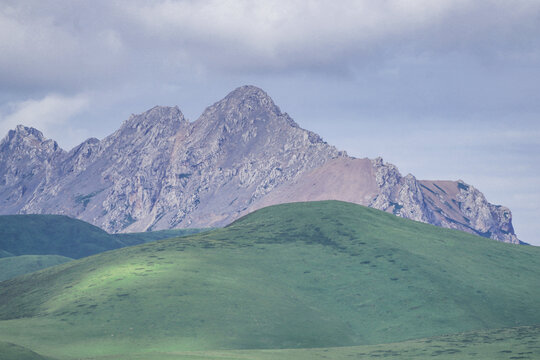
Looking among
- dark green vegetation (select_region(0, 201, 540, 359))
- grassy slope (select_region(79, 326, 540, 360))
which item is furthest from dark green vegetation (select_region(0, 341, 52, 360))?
dark green vegetation (select_region(0, 201, 540, 359))

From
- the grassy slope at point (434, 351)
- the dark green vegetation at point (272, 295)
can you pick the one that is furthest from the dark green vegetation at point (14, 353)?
the dark green vegetation at point (272, 295)

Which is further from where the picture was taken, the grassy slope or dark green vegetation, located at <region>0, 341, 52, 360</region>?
the grassy slope

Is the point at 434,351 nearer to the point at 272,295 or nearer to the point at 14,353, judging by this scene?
the point at 272,295

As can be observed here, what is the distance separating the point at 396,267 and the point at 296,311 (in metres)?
38.0

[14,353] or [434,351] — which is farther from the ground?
[14,353]

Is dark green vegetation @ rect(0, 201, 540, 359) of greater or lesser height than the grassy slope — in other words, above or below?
above

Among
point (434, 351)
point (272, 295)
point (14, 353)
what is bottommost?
point (434, 351)

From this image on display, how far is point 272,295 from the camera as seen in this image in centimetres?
14550

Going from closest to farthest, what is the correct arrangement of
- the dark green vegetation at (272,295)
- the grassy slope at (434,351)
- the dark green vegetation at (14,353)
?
the dark green vegetation at (14,353) < the grassy slope at (434,351) < the dark green vegetation at (272,295)

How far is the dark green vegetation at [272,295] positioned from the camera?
119312 mm

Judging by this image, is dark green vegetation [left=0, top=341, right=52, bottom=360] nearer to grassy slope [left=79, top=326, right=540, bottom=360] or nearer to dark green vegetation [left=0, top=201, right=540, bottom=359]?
grassy slope [left=79, top=326, right=540, bottom=360]

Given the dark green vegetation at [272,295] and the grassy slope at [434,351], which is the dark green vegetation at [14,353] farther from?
the dark green vegetation at [272,295]

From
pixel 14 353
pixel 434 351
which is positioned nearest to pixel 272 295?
pixel 434 351

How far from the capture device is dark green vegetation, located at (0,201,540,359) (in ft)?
391
